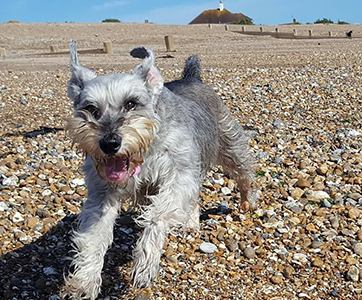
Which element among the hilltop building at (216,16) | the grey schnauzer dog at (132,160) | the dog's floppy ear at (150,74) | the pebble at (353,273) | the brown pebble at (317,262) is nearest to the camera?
the grey schnauzer dog at (132,160)

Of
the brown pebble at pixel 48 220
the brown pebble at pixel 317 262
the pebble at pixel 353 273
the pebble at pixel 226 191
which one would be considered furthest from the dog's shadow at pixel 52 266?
the pebble at pixel 353 273

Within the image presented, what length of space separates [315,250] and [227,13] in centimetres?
8513

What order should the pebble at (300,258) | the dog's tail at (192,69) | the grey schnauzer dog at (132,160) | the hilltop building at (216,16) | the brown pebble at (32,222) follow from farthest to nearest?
1. the hilltop building at (216,16)
2. the dog's tail at (192,69)
3. the brown pebble at (32,222)
4. the pebble at (300,258)
5. the grey schnauzer dog at (132,160)

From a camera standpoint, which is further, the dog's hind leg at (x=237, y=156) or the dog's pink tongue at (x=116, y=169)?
the dog's hind leg at (x=237, y=156)

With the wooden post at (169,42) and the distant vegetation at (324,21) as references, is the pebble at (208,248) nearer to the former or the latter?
the wooden post at (169,42)

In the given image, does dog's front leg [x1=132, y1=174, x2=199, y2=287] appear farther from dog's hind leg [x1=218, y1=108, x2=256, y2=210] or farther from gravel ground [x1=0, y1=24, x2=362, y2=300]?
dog's hind leg [x1=218, y1=108, x2=256, y2=210]

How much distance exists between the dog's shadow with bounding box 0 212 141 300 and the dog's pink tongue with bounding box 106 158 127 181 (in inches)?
39.2

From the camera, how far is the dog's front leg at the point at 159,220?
4449mm

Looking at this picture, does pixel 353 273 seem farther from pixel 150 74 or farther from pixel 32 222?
pixel 32 222

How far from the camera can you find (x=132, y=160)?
4.46 meters

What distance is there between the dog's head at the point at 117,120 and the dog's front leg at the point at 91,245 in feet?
1.46

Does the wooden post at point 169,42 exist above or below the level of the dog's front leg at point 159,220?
below

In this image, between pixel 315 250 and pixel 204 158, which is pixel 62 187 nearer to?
pixel 204 158

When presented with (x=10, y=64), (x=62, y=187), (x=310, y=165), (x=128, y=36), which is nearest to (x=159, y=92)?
(x=62, y=187)
